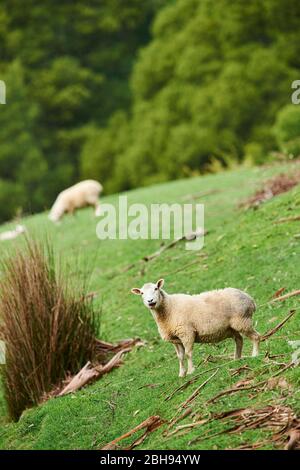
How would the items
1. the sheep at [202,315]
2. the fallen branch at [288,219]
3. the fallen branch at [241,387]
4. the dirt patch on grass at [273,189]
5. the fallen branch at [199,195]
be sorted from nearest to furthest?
the fallen branch at [241,387] < the sheep at [202,315] < the fallen branch at [288,219] < the dirt patch on grass at [273,189] < the fallen branch at [199,195]

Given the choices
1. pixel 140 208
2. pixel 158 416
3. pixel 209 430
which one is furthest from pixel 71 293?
pixel 140 208

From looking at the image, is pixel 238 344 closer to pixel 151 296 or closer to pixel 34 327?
pixel 151 296

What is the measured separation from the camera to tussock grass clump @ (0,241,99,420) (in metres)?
9.00

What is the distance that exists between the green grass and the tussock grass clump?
276 mm

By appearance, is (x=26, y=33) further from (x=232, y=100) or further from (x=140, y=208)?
(x=140, y=208)

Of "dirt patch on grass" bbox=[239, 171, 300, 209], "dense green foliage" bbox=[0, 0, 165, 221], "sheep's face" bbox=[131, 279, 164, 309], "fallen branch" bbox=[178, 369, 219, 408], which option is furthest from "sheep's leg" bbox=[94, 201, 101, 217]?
"dense green foliage" bbox=[0, 0, 165, 221]

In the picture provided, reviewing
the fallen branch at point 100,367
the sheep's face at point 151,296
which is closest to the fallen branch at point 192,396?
the sheep's face at point 151,296

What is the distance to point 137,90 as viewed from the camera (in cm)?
3675

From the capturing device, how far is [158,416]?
23.3ft

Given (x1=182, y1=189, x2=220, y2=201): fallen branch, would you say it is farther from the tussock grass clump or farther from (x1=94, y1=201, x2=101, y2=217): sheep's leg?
the tussock grass clump

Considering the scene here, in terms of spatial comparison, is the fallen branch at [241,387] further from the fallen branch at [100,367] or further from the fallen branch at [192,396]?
Answer: the fallen branch at [100,367]

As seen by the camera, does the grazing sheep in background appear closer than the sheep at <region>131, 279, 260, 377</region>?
No

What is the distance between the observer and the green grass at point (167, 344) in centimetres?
706

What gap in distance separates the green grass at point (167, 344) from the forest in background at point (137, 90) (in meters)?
7.07
